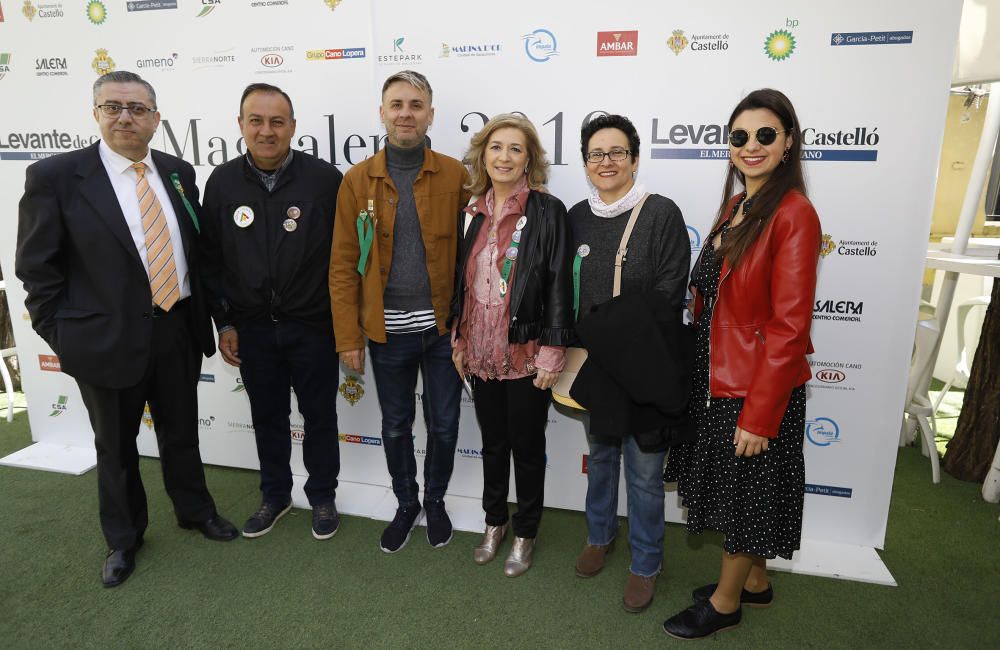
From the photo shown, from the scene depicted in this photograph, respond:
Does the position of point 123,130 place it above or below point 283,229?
above

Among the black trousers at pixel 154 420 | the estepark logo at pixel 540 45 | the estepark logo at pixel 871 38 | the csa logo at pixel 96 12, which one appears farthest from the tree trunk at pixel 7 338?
the estepark logo at pixel 871 38

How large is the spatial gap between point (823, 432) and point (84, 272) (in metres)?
3.15

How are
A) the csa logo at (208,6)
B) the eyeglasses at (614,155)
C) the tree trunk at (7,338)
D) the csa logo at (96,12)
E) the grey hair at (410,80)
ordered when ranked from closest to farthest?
1. the eyeglasses at (614,155)
2. the grey hair at (410,80)
3. the csa logo at (208,6)
4. the csa logo at (96,12)
5. the tree trunk at (7,338)

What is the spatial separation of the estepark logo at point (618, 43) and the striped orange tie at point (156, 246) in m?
1.92

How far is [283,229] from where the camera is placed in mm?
2389

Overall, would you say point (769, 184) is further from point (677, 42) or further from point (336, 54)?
point (336, 54)

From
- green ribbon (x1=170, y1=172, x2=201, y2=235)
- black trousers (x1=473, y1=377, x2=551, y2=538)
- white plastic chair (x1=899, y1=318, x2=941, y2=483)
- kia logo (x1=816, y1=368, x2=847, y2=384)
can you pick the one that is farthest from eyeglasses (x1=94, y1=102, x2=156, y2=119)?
white plastic chair (x1=899, y1=318, x2=941, y2=483)

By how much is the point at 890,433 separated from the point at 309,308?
8.48 ft

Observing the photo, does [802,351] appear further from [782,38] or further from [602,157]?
[782,38]

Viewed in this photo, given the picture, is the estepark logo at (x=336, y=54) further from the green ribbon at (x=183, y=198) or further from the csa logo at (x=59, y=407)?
the csa logo at (x=59, y=407)

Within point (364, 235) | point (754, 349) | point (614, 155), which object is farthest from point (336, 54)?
point (754, 349)

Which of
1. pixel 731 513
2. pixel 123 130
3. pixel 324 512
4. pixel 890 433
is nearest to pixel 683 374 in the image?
pixel 731 513

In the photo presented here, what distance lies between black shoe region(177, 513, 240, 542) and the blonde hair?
189 cm

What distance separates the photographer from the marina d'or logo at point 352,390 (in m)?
3.14
